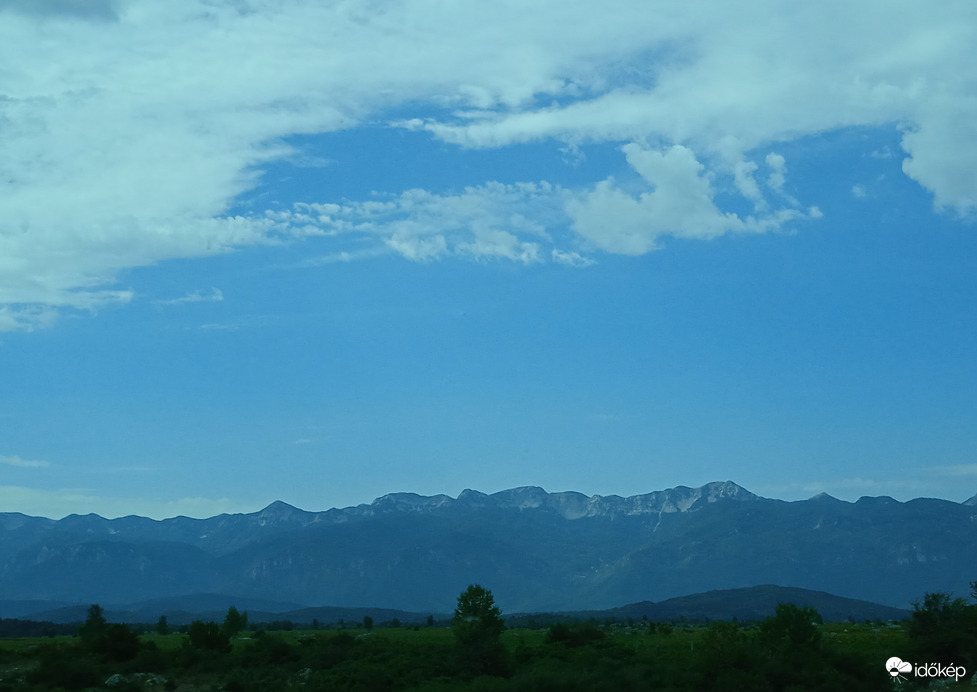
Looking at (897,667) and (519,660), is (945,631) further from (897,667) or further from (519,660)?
(519,660)

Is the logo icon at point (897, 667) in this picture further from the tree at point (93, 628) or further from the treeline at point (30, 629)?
the treeline at point (30, 629)

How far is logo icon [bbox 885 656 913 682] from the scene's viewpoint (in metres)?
53.8

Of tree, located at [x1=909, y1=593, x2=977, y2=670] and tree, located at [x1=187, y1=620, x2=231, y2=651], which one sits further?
tree, located at [x1=187, y1=620, x2=231, y2=651]

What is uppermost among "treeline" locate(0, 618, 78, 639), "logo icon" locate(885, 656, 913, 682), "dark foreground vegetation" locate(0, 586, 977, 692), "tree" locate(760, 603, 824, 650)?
"tree" locate(760, 603, 824, 650)

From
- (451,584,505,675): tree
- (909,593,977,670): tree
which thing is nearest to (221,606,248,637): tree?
(451,584,505,675): tree

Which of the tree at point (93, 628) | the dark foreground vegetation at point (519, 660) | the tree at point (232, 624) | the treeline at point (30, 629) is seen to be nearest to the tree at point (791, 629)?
the dark foreground vegetation at point (519, 660)

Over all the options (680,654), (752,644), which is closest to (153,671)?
(680,654)

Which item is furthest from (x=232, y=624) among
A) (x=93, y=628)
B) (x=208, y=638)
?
(x=93, y=628)

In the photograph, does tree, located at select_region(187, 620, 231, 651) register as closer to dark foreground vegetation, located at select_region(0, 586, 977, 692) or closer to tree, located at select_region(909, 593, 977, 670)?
dark foreground vegetation, located at select_region(0, 586, 977, 692)

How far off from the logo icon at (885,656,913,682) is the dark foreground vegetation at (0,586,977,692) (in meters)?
0.16

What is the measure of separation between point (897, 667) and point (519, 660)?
21316 millimetres

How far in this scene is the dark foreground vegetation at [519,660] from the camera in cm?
5103

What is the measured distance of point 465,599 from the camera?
63031 millimetres

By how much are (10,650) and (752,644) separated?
2145 inches
